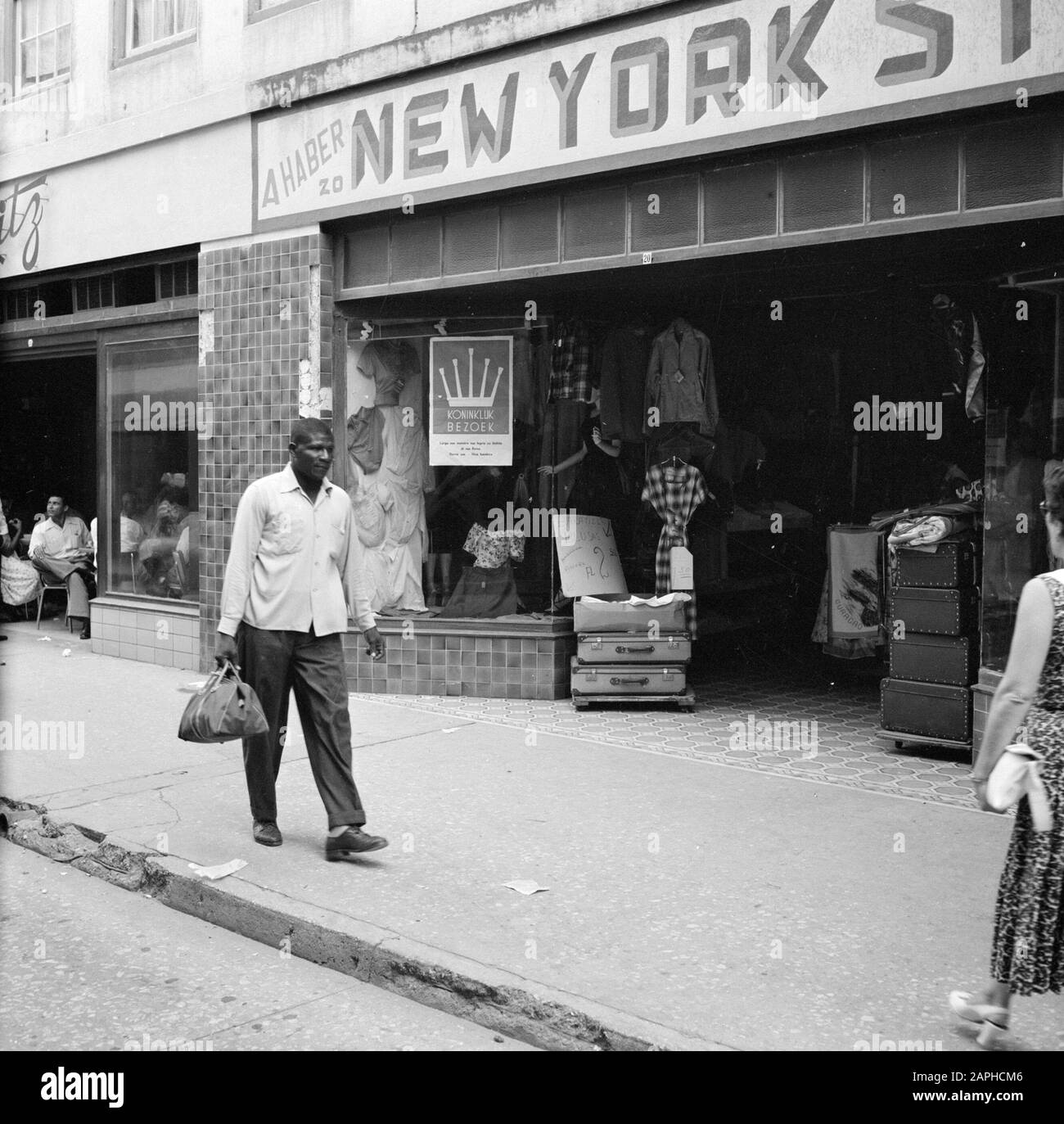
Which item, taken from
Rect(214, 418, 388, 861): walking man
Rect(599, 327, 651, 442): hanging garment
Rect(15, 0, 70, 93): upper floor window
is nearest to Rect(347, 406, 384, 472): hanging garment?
Rect(599, 327, 651, 442): hanging garment

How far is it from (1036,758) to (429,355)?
7144 mm

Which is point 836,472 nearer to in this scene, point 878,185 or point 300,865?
point 878,185

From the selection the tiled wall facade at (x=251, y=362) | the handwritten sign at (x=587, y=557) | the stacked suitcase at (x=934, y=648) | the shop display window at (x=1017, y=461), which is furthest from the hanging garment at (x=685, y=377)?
the tiled wall facade at (x=251, y=362)

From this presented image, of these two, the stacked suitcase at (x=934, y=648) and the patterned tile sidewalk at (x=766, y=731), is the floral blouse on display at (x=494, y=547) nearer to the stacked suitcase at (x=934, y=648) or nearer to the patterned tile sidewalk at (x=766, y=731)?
the patterned tile sidewalk at (x=766, y=731)

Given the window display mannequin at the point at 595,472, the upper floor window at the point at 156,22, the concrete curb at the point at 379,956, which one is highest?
the upper floor window at the point at 156,22

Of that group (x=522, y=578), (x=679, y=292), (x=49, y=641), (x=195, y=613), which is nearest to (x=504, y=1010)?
(x=522, y=578)

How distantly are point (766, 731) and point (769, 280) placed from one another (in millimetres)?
3331

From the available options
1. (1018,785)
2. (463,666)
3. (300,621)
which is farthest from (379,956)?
(463,666)

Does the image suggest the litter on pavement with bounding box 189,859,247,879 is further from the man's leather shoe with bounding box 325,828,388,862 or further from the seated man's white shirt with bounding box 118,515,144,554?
the seated man's white shirt with bounding box 118,515,144,554

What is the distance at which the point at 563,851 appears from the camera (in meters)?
5.82

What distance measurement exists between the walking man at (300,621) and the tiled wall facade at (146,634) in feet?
18.3

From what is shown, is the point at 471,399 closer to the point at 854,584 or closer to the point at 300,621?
the point at 854,584

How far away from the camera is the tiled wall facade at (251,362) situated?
394 inches

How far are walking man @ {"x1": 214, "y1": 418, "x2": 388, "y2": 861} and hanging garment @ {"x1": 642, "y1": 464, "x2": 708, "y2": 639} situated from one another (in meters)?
4.15
